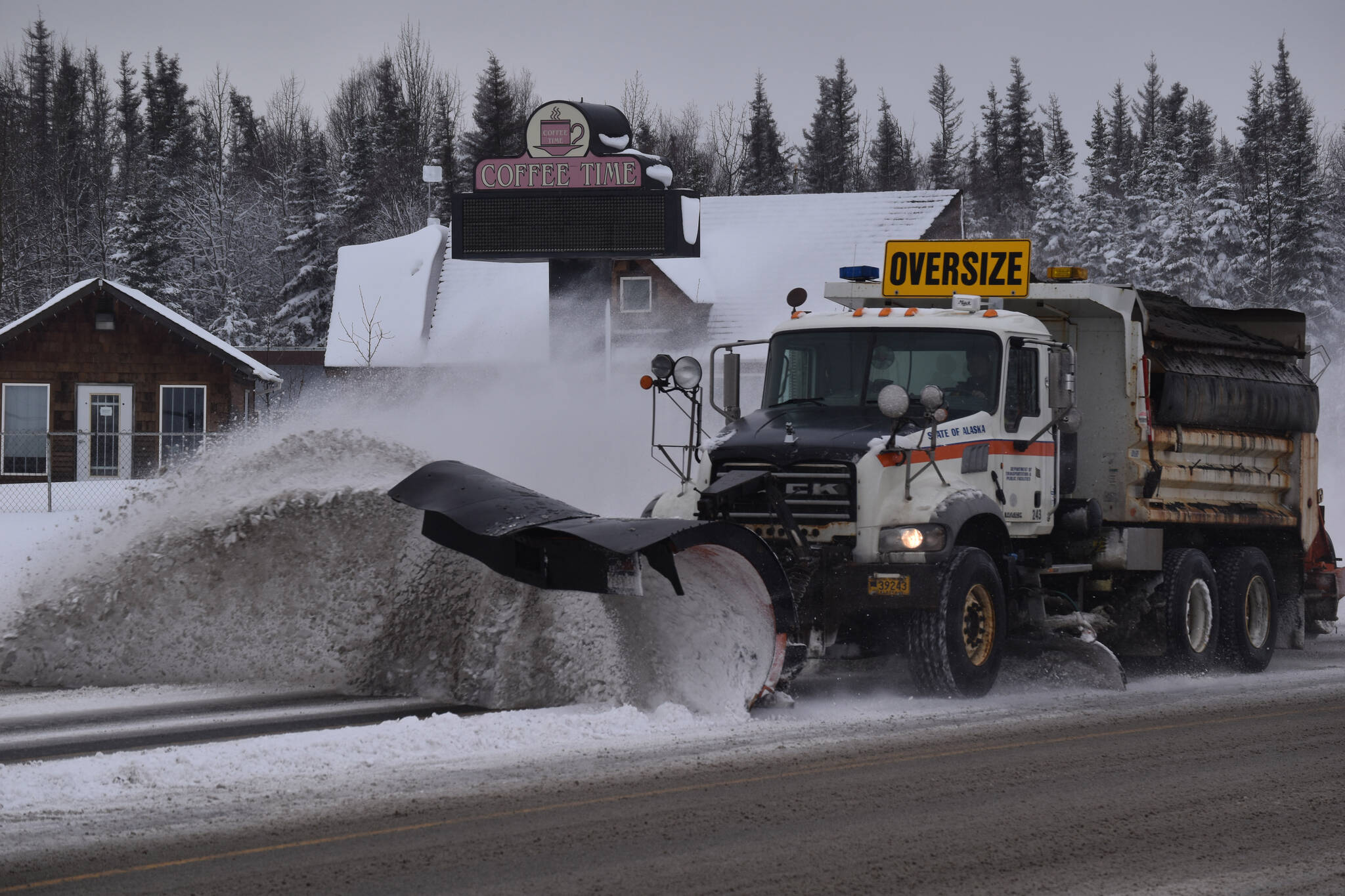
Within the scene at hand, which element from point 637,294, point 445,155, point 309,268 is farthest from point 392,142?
point 637,294

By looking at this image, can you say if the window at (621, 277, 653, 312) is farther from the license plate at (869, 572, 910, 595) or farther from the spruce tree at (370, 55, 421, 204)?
the license plate at (869, 572, 910, 595)

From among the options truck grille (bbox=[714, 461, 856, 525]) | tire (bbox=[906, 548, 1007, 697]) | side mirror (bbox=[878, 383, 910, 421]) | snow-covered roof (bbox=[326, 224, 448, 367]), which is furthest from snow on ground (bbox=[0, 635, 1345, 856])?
snow-covered roof (bbox=[326, 224, 448, 367])

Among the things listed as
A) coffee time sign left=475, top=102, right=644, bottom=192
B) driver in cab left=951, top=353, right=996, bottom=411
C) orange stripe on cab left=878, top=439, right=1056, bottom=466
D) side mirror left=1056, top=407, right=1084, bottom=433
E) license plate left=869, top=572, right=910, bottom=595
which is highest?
coffee time sign left=475, top=102, right=644, bottom=192

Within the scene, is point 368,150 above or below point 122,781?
above

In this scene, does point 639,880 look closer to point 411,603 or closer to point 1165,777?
point 1165,777

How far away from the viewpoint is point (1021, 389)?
37.3 ft

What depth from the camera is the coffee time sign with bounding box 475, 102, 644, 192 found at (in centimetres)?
3070

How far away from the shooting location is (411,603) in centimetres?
1139

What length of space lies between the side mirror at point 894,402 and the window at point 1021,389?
5.23 ft

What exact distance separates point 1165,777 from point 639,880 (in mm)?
3469

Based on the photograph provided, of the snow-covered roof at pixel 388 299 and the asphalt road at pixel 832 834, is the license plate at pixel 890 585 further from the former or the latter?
the snow-covered roof at pixel 388 299

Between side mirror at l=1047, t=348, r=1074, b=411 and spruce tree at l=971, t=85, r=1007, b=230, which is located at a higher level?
spruce tree at l=971, t=85, r=1007, b=230

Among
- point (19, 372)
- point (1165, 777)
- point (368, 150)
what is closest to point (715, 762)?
point (1165, 777)

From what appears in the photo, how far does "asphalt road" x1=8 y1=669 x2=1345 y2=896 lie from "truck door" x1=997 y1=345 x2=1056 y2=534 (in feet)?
9.45
